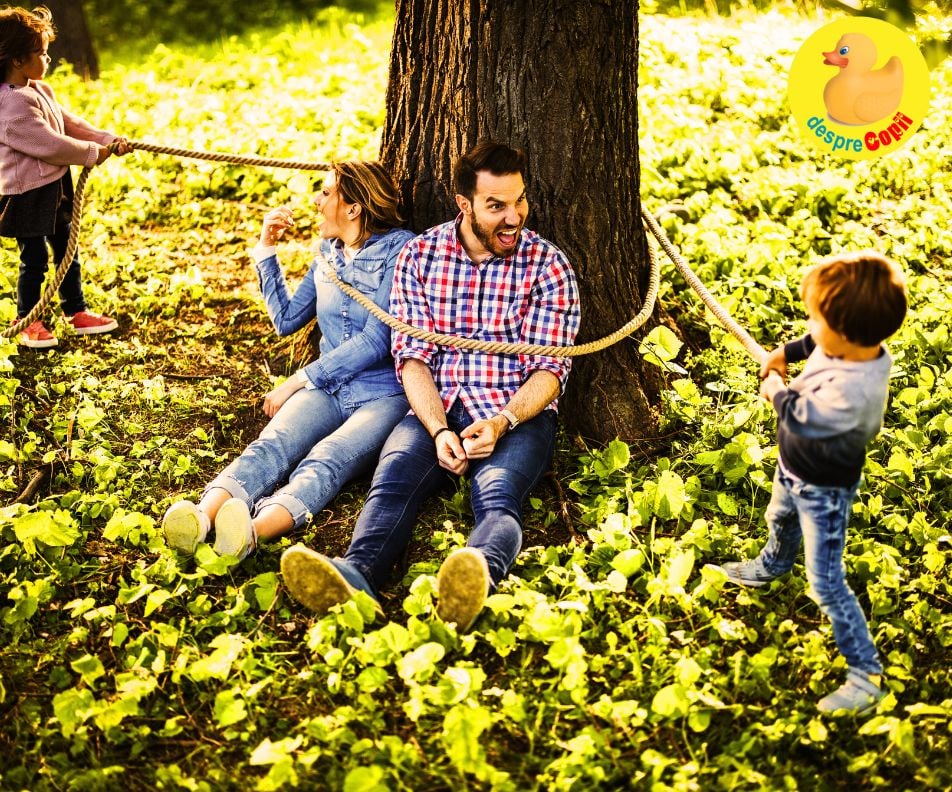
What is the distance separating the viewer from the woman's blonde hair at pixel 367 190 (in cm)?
406

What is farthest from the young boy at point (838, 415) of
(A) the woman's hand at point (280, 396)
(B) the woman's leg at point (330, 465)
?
A: (A) the woman's hand at point (280, 396)

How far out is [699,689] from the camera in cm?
290

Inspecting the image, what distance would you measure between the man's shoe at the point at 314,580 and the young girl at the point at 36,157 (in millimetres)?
2472

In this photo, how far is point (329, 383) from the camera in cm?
406

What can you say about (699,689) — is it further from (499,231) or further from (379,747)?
(499,231)

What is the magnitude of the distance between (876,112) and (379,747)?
266cm

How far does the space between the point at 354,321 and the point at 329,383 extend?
284mm

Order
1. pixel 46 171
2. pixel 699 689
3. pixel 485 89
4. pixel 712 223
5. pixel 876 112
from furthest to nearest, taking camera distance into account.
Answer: pixel 712 223 < pixel 46 171 < pixel 485 89 < pixel 876 112 < pixel 699 689

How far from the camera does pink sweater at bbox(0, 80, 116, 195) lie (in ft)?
15.1

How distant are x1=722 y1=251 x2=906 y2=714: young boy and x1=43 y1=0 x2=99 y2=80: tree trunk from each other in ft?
25.3

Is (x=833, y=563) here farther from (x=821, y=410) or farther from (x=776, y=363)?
(x=776, y=363)

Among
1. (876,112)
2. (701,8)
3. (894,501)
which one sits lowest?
(894,501)

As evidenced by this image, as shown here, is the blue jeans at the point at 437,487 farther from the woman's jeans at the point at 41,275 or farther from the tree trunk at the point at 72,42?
the tree trunk at the point at 72,42

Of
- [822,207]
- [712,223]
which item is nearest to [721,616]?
[712,223]
